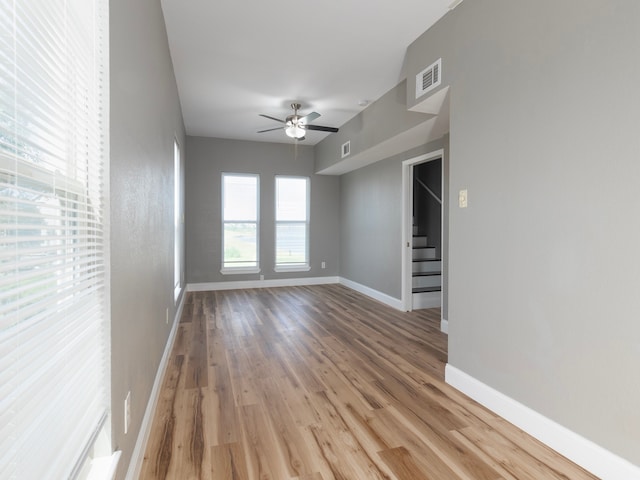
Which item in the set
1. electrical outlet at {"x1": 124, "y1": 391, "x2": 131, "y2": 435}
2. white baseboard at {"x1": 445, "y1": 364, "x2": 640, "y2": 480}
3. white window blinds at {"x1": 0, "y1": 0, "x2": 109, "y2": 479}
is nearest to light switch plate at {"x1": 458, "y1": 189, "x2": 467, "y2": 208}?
white baseboard at {"x1": 445, "y1": 364, "x2": 640, "y2": 480}

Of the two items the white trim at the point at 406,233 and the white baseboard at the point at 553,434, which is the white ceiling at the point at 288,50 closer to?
the white trim at the point at 406,233

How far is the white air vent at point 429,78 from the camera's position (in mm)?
2812

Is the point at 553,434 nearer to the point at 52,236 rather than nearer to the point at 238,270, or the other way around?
the point at 52,236

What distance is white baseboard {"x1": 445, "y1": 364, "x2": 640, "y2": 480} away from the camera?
1611 millimetres

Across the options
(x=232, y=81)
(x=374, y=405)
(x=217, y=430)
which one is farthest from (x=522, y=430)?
(x=232, y=81)

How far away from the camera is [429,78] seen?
293 cm

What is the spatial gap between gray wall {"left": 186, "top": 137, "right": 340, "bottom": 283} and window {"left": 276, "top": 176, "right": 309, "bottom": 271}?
0.38ft

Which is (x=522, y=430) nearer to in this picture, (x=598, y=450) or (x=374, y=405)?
(x=598, y=450)

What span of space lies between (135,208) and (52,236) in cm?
91

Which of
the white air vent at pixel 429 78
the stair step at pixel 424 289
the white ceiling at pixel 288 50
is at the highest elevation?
the white ceiling at pixel 288 50

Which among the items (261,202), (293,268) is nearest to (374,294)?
(293,268)

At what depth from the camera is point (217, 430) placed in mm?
2055

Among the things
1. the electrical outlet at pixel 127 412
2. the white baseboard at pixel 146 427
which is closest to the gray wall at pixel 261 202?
the white baseboard at pixel 146 427

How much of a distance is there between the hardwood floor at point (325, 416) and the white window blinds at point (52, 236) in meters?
0.93
